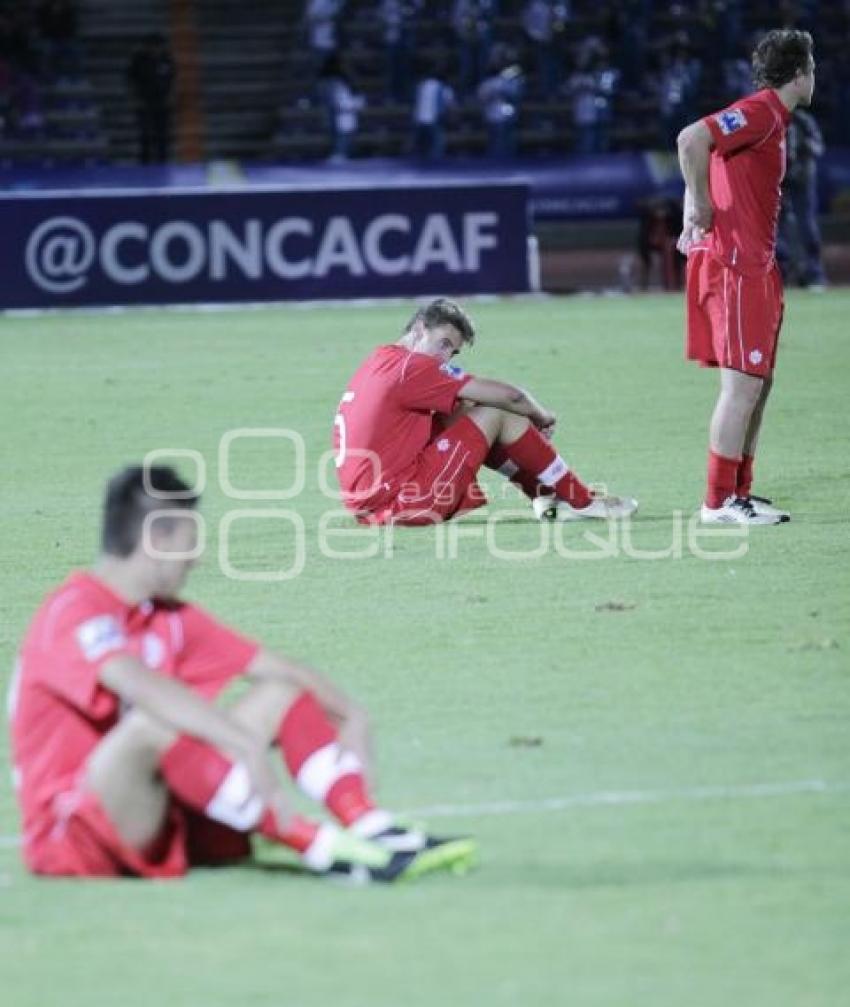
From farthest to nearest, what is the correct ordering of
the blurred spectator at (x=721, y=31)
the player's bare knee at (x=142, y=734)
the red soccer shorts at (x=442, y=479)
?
the blurred spectator at (x=721, y=31) → the red soccer shorts at (x=442, y=479) → the player's bare knee at (x=142, y=734)

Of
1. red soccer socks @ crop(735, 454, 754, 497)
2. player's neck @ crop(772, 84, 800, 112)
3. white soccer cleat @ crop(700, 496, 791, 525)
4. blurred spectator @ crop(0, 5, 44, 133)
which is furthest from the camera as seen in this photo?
blurred spectator @ crop(0, 5, 44, 133)

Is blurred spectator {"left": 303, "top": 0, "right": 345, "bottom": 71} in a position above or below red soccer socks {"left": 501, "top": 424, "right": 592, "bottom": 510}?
above

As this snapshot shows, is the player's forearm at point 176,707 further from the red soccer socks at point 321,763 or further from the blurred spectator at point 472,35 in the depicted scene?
the blurred spectator at point 472,35

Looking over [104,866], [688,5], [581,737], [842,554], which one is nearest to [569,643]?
[581,737]

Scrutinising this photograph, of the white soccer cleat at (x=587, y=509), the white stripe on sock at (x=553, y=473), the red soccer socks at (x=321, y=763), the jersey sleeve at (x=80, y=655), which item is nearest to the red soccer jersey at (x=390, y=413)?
the white stripe on sock at (x=553, y=473)

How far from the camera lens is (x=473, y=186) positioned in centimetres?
2431

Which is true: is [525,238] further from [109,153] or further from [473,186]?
[109,153]

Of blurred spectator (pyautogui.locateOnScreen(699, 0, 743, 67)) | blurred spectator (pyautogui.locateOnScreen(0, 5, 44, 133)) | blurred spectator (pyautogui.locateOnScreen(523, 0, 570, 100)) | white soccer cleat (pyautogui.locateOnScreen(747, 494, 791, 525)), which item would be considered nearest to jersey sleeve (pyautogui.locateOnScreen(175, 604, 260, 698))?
white soccer cleat (pyautogui.locateOnScreen(747, 494, 791, 525))

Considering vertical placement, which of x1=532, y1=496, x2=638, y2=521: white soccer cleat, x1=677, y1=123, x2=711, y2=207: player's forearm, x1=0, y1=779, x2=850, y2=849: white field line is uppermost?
x1=677, y1=123, x2=711, y2=207: player's forearm

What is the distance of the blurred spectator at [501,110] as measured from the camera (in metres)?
33.0

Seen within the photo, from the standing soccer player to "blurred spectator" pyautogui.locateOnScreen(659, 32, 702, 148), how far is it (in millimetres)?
22367

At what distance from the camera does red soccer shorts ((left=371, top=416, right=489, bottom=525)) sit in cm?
1101

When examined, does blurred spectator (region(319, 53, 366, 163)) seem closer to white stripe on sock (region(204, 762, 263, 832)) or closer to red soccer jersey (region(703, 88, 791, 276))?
red soccer jersey (region(703, 88, 791, 276))

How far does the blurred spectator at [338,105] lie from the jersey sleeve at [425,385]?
856 inches
